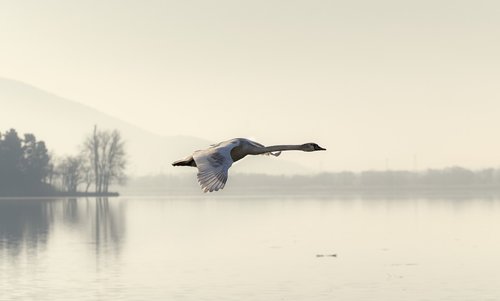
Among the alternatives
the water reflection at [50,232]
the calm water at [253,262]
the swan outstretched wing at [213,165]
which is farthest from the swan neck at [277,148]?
the water reflection at [50,232]

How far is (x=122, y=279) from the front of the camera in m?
95.6

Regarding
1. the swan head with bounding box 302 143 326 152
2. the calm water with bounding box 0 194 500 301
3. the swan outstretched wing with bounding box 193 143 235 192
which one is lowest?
the calm water with bounding box 0 194 500 301

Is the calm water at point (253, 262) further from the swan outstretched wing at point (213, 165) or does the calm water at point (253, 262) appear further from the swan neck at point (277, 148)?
the swan outstretched wing at point (213, 165)

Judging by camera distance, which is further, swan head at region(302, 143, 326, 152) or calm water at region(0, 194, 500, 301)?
calm water at region(0, 194, 500, 301)

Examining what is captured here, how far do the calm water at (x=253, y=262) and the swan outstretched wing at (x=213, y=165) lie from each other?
6652 centimetres

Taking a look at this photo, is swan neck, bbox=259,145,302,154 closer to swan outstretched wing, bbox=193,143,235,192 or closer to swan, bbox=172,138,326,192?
swan, bbox=172,138,326,192

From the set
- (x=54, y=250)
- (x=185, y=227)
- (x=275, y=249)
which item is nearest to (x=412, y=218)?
(x=185, y=227)

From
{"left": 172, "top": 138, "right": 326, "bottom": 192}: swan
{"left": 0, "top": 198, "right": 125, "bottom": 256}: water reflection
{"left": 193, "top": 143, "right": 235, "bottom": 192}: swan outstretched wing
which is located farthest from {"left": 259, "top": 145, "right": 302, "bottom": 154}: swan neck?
{"left": 0, "top": 198, "right": 125, "bottom": 256}: water reflection

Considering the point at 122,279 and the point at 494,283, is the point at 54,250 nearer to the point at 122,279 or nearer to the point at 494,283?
the point at 122,279

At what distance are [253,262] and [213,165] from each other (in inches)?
3664

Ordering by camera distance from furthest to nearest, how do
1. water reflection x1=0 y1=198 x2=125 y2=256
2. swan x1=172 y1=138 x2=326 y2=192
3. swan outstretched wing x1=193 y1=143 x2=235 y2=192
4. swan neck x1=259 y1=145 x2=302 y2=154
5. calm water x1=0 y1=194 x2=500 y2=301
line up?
1. water reflection x1=0 y1=198 x2=125 y2=256
2. calm water x1=0 y1=194 x2=500 y2=301
3. swan neck x1=259 y1=145 x2=302 y2=154
4. swan x1=172 y1=138 x2=326 y2=192
5. swan outstretched wing x1=193 y1=143 x2=235 y2=192

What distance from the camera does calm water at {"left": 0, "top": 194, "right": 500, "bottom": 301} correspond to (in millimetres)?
84625

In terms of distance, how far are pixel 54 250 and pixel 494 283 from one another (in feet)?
199

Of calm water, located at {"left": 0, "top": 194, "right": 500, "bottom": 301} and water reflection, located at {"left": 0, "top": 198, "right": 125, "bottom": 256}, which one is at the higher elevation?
water reflection, located at {"left": 0, "top": 198, "right": 125, "bottom": 256}
